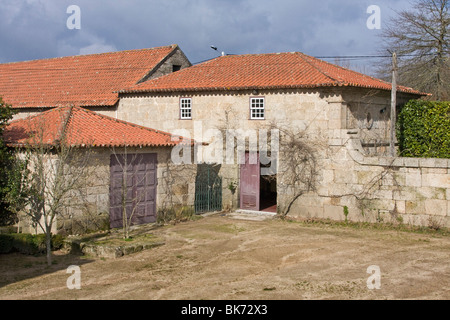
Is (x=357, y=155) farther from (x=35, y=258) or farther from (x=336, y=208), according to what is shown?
(x=35, y=258)

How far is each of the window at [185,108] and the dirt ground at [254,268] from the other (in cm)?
613

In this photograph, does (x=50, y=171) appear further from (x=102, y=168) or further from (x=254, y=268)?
(x=254, y=268)

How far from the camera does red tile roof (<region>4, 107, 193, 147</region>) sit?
13.8 metres

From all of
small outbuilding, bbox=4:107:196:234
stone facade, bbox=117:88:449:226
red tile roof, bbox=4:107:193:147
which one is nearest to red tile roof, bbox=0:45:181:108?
stone facade, bbox=117:88:449:226

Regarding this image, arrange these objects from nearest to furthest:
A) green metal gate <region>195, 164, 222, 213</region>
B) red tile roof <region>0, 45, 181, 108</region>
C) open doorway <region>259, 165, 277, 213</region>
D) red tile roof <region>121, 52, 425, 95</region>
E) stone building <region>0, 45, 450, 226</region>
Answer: stone building <region>0, 45, 450, 226</region> < red tile roof <region>121, 52, 425, 95</region> < green metal gate <region>195, 164, 222, 213</region> < open doorway <region>259, 165, 277, 213</region> < red tile roof <region>0, 45, 181, 108</region>

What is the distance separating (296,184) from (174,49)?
35.9 feet

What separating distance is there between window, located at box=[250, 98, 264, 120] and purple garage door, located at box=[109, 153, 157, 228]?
4.41m

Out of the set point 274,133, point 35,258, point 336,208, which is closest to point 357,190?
point 336,208

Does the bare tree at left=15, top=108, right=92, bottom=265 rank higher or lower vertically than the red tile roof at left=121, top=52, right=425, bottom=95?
lower

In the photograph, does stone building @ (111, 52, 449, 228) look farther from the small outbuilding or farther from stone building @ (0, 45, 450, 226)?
the small outbuilding

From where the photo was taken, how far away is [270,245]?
13094mm

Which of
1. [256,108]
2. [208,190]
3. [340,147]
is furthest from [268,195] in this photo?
[340,147]

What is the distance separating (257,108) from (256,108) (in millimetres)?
40

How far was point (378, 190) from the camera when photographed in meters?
15.8
